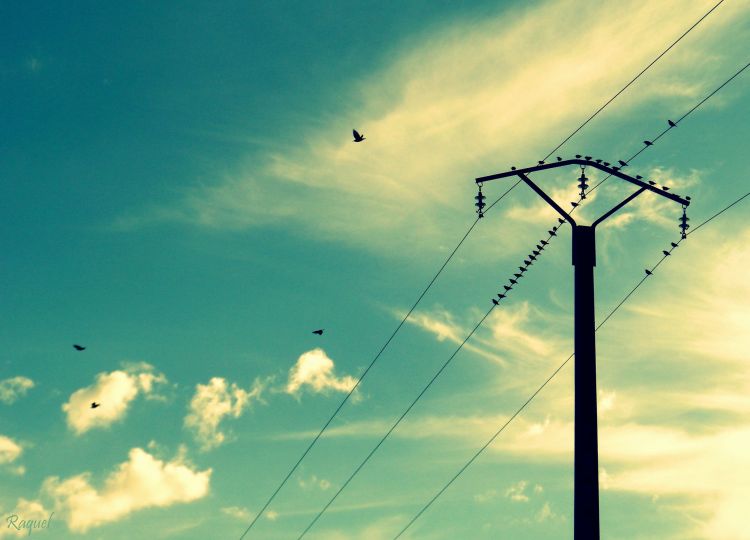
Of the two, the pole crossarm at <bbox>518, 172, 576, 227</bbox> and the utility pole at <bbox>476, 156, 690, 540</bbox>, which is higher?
the pole crossarm at <bbox>518, 172, 576, 227</bbox>

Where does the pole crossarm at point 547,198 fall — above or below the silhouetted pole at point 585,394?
above

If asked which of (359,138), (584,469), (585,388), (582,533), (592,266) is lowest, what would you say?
(582,533)

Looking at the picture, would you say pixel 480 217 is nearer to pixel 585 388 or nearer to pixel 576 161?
pixel 576 161

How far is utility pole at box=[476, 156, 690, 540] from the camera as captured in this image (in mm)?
16844

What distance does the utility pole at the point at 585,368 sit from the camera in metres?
16.8

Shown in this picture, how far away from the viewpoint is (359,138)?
80.6 ft

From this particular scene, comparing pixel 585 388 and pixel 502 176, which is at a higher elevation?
pixel 502 176

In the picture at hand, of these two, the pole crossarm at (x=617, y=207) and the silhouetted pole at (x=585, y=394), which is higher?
the pole crossarm at (x=617, y=207)

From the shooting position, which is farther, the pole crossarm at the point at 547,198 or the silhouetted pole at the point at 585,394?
the pole crossarm at the point at 547,198

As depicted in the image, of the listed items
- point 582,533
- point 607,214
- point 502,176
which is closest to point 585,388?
point 582,533

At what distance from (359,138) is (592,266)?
8.37m

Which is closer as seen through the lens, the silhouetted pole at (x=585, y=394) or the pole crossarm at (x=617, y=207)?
the silhouetted pole at (x=585, y=394)

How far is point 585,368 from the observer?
18.0m

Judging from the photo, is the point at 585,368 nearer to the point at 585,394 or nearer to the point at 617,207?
the point at 585,394
